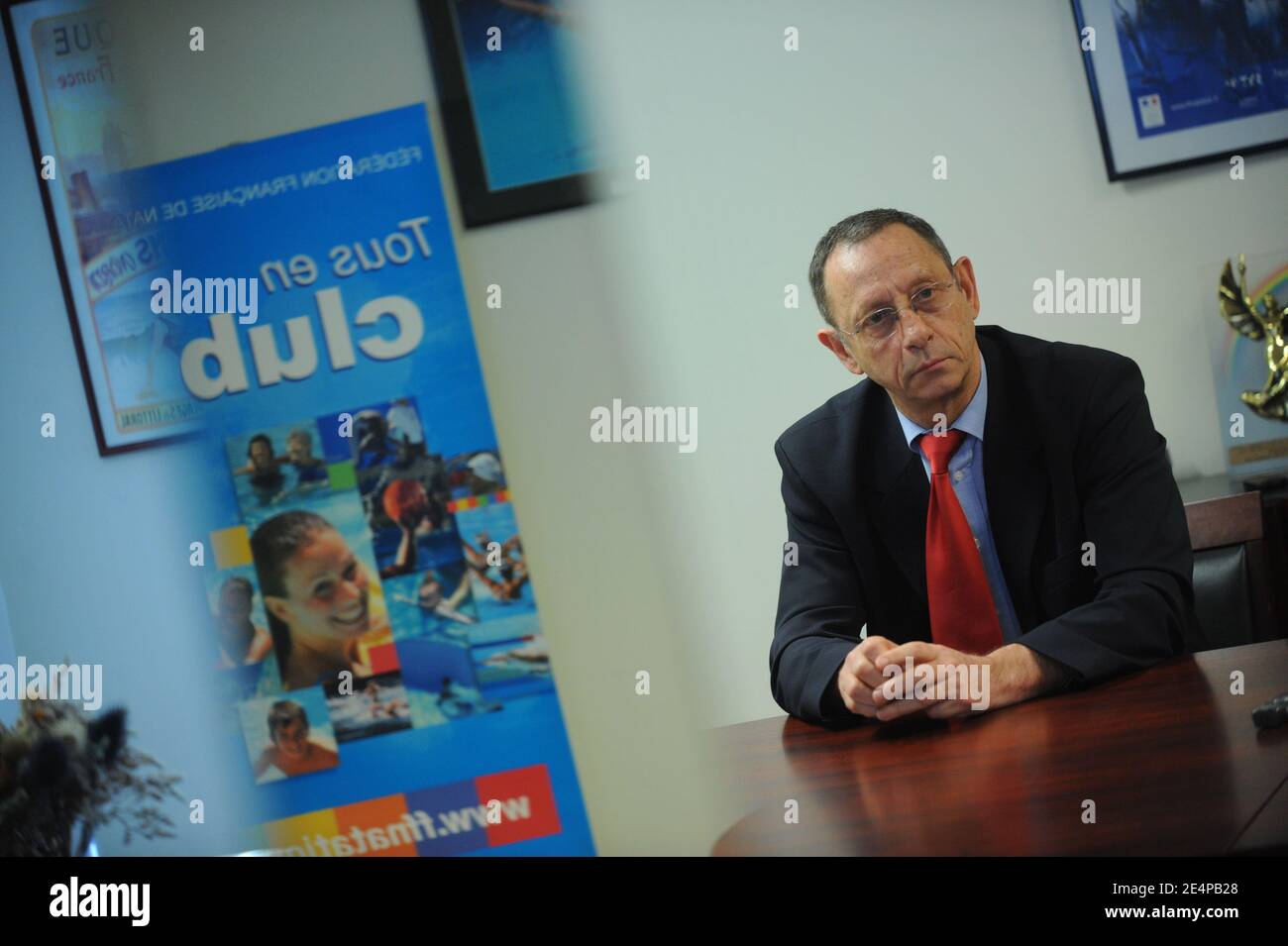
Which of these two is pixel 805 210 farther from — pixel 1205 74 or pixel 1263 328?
pixel 1263 328

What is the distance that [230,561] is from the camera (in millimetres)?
2508

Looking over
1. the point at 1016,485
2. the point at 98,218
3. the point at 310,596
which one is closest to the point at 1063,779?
the point at 1016,485

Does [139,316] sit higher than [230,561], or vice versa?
[139,316]

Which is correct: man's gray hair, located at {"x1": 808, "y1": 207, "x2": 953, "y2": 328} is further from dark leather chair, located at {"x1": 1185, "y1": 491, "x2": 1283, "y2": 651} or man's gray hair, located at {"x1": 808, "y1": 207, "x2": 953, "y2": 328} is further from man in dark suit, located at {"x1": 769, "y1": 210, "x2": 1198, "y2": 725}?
dark leather chair, located at {"x1": 1185, "y1": 491, "x2": 1283, "y2": 651}

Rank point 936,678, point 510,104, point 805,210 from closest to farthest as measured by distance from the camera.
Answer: point 936,678 < point 805,210 < point 510,104

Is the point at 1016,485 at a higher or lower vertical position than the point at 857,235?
lower

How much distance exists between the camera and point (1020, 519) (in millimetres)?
1753

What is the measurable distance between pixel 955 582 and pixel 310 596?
4.49 feet

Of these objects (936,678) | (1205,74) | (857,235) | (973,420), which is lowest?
(936,678)

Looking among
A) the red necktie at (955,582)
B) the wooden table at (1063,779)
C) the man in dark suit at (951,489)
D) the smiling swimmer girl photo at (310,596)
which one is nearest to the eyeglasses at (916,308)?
the man in dark suit at (951,489)

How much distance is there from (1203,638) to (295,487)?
174 centimetres
